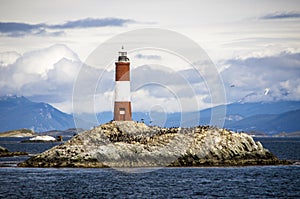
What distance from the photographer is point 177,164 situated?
78.3m

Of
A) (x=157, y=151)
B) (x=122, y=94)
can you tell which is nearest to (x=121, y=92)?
(x=122, y=94)

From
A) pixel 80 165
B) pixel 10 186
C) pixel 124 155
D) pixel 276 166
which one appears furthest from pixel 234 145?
pixel 10 186

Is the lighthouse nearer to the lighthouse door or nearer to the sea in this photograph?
the lighthouse door

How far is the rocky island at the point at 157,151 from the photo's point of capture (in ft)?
251

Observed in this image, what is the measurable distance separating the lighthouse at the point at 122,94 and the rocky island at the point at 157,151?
2865mm

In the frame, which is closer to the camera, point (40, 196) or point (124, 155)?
point (40, 196)

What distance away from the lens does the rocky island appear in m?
76.6

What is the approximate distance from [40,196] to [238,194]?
53.6 feet

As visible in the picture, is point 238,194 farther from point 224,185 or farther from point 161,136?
point 161,136

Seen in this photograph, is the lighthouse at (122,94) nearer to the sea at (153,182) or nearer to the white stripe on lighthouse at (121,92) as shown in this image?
the white stripe on lighthouse at (121,92)

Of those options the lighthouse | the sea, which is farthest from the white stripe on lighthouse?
the sea

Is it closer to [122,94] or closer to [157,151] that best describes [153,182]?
[157,151]

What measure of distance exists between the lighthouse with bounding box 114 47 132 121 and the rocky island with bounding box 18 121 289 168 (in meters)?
2.86

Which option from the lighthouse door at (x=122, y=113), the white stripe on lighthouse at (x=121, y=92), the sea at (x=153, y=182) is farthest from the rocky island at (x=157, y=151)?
the white stripe on lighthouse at (x=121, y=92)
